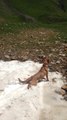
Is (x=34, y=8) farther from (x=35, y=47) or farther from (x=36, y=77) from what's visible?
(x=36, y=77)

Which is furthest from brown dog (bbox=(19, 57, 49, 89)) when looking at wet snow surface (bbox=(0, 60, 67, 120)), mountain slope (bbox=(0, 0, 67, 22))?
mountain slope (bbox=(0, 0, 67, 22))

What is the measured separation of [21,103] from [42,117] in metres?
1.74

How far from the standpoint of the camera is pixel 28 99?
20.7 m

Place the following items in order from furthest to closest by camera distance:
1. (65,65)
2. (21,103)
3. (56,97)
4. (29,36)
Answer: (29,36) < (65,65) < (56,97) < (21,103)

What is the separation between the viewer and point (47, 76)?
23906 mm

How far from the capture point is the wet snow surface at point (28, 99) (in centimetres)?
1891


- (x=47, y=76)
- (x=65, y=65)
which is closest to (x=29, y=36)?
(x=65, y=65)

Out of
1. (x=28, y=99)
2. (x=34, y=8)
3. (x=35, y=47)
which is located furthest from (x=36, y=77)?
(x=34, y=8)

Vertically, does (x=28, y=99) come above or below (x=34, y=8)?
above

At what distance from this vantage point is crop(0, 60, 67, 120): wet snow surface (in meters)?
18.9

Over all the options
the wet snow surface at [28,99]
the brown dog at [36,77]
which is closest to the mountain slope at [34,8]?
the wet snow surface at [28,99]

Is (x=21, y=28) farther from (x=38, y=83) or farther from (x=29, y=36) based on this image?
(x=38, y=83)

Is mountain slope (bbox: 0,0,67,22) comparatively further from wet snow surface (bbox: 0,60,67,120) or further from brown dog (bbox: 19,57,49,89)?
brown dog (bbox: 19,57,49,89)

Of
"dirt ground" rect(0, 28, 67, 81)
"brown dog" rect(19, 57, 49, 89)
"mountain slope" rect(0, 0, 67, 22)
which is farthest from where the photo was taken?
"mountain slope" rect(0, 0, 67, 22)
